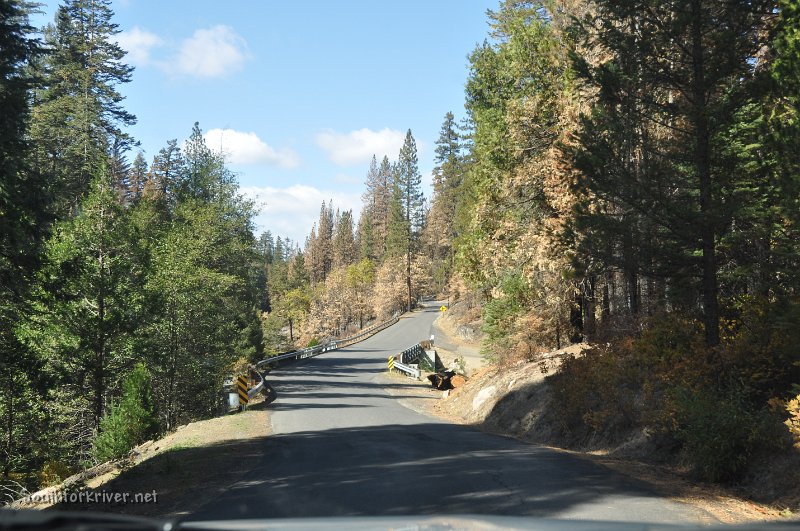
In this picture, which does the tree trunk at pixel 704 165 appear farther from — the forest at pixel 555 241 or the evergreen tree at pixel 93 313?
the evergreen tree at pixel 93 313

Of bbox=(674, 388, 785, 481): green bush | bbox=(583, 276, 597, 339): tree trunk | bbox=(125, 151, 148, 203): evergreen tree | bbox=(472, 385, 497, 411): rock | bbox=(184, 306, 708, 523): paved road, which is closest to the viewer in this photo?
bbox=(184, 306, 708, 523): paved road

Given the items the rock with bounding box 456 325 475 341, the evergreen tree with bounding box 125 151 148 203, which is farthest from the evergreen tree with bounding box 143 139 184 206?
the rock with bounding box 456 325 475 341

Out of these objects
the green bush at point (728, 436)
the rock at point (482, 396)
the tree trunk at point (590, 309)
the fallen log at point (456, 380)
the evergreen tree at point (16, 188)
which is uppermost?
the evergreen tree at point (16, 188)

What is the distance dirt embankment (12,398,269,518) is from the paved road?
1.55 ft

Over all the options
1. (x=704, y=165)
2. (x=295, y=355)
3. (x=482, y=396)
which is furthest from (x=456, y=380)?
(x=704, y=165)

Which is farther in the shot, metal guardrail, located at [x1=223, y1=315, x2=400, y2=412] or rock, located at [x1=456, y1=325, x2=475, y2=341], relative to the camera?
rock, located at [x1=456, y1=325, x2=475, y2=341]

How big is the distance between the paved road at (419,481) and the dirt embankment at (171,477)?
1.55 feet

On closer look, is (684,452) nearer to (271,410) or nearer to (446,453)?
(446,453)

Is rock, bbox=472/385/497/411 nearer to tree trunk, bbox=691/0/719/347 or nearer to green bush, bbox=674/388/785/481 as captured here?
tree trunk, bbox=691/0/719/347

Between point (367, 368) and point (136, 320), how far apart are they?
25030 millimetres

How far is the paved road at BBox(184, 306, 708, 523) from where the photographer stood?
757cm

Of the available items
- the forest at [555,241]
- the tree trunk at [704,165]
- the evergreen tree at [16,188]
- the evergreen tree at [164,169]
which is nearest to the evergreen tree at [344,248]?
the evergreen tree at [164,169]

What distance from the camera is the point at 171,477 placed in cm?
1095

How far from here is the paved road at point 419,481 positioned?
757 centimetres
